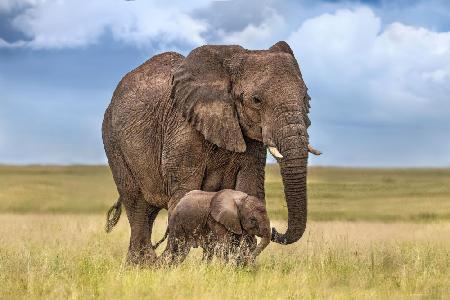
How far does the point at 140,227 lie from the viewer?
55.3ft

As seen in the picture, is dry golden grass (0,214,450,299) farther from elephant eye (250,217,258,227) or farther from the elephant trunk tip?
elephant eye (250,217,258,227)

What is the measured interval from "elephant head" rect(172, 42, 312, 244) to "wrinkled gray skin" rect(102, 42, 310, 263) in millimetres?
15

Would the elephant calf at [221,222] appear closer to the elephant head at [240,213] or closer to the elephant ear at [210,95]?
the elephant head at [240,213]

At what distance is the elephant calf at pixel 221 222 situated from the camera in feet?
44.4

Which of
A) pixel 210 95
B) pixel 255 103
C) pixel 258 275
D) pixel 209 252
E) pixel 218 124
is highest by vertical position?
pixel 210 95

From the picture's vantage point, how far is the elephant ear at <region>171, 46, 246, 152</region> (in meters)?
13.6

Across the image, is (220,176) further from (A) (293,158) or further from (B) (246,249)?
(A) (293,158)

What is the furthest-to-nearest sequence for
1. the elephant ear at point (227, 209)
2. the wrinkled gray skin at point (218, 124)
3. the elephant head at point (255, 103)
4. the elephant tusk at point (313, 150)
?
Result: the elephant ear at point (227, 209), the elephant tusk at point (313, 150), the wrinkled gray skin at point (218, 124), the elephant head at point (255, 103)

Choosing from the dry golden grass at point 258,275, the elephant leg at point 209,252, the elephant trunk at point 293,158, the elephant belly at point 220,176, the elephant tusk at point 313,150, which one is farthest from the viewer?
the elephant belly at point 220,176

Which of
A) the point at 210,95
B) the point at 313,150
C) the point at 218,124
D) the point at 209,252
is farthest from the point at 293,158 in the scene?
the point at 209,252

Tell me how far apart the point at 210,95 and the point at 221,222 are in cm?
196

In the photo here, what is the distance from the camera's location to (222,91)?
45.4 feet

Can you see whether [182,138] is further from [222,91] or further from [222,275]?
[222,275]

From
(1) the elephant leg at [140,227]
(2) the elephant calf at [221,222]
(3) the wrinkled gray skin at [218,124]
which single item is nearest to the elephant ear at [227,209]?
(2) the elephant calf at [221,222]
